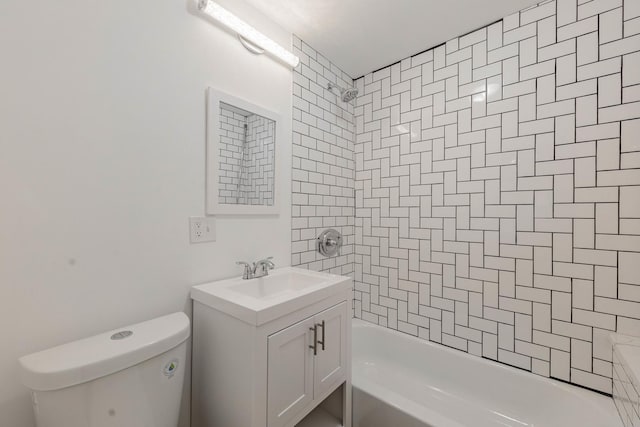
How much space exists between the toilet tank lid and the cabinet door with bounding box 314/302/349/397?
0.60 m

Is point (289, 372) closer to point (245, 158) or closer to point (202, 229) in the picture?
point (202, 229)

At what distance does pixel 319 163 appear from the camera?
1.97 m

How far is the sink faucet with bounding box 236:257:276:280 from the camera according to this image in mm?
1407

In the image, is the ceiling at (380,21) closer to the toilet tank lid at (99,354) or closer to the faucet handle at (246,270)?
the faucet handle at (246,270)

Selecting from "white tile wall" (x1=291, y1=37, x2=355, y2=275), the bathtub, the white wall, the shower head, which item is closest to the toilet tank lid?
the white wall

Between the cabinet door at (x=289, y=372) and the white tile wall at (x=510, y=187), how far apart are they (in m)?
0.72

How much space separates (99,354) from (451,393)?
197 cm

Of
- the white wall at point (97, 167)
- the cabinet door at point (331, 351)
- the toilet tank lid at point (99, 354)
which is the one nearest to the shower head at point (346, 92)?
the white wall at point (97, 167)

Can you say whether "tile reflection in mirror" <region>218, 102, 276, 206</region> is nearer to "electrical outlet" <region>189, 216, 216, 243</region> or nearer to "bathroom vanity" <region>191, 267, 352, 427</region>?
"electrical outlet" <region>189, 216, 216, 243</region>

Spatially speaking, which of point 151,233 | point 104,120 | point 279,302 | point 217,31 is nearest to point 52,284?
point 151,233

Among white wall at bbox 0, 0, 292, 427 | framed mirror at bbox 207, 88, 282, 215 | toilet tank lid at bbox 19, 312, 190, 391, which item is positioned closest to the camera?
toilet tank lid at bbox 19, 312, 190, 391

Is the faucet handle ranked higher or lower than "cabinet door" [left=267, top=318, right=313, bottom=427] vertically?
higher

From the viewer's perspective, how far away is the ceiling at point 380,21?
4.98ft

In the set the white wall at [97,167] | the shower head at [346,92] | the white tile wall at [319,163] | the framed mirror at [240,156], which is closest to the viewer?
the white wall at [97,167]
